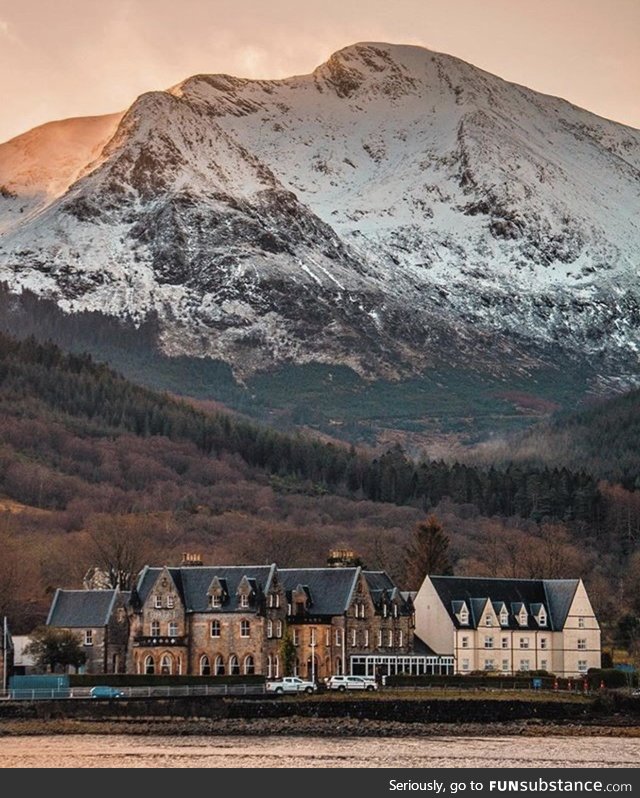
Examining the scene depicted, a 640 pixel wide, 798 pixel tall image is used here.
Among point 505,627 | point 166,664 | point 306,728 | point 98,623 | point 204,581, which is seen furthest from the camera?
point 505,627

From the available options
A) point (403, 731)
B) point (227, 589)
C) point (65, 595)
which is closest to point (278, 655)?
point (227, 589)

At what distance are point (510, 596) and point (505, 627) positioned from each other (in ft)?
9.65

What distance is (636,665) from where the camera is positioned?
138250mm

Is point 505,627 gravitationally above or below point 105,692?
above

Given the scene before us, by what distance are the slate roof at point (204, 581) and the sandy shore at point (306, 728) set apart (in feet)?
68.1

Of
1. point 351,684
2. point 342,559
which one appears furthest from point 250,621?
point 342,559

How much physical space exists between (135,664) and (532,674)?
88.2ft

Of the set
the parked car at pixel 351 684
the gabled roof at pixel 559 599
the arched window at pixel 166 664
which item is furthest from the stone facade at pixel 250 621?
the gabled roof at pixel 559 599

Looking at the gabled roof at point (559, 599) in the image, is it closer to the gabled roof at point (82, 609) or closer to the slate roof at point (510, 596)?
the slate roof at point (510, 596)

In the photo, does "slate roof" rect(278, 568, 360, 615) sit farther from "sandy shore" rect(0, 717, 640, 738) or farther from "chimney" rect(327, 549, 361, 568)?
"sandy shore" rect(0, 717, 640, 738)

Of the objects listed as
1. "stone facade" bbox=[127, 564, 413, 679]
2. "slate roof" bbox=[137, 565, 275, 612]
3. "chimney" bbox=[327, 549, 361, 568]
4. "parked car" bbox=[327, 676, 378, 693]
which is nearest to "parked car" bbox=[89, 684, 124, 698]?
"stone facade" bbox=[127, 564, 413, 679]

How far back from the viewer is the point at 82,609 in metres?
131

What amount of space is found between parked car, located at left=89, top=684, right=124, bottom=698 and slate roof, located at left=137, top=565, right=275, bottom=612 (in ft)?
47.7

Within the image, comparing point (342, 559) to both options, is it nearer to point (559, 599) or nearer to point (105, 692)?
point (559, 599)
